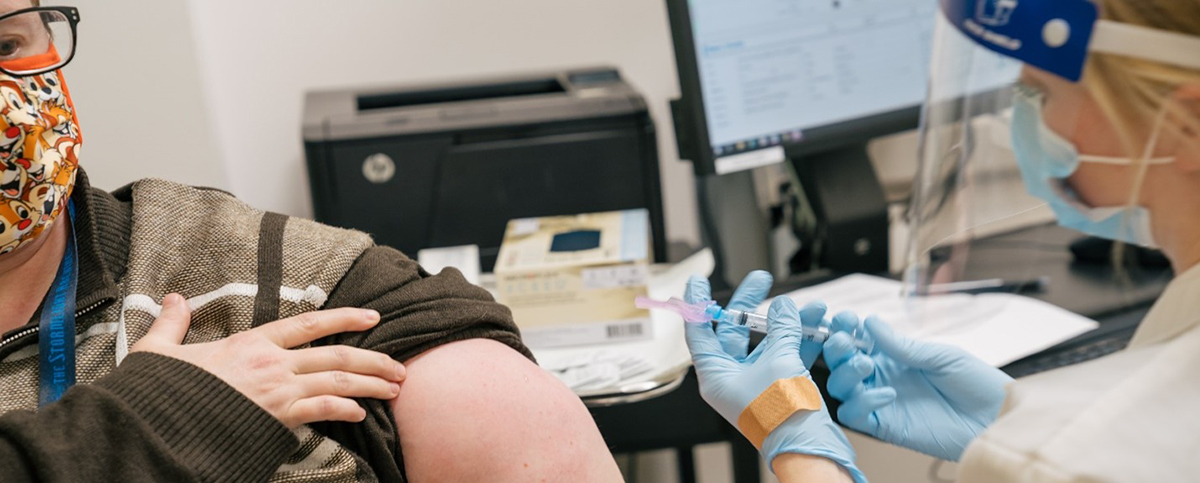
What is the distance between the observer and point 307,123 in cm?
186

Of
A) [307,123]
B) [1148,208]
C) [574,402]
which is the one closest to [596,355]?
[574,402]

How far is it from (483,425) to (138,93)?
1.13 meters

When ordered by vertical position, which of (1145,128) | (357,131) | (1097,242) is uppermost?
(1145,128)

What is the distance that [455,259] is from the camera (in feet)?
5.77

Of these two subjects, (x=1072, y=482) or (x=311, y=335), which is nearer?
(x=1072, y=482)

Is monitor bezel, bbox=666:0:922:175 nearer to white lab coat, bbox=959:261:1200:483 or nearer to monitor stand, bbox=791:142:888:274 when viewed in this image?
monitor stand, bbox=791:142:888:274

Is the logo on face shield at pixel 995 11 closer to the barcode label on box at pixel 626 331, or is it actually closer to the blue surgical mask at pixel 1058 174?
the blue surgical mask at pixel 1058 174

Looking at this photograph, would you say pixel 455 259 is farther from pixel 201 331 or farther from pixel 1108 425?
pixel 1108 425

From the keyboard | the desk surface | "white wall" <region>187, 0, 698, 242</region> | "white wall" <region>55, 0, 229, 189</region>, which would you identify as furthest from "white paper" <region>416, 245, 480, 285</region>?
the keyboard

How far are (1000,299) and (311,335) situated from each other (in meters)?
1.11

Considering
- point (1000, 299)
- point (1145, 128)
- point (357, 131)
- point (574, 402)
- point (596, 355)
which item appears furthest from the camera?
point (357, 131)

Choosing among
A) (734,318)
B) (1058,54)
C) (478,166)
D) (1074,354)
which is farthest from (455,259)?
(1058,54)

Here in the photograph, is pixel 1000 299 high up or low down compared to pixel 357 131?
down

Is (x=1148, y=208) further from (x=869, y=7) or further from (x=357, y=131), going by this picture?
(x=357, y=131)
